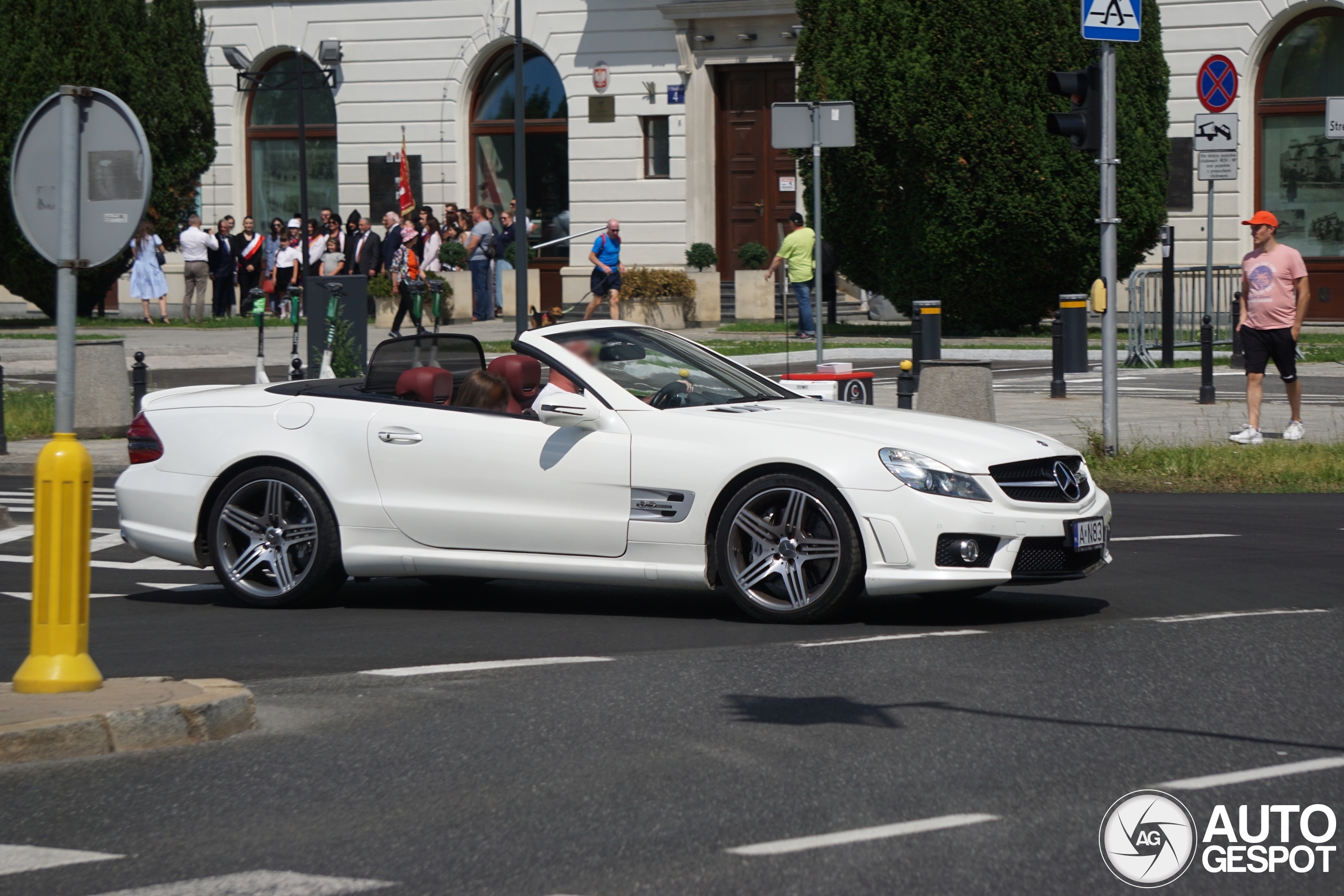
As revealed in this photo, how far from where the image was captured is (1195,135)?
2233 cm

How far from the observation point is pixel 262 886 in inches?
177

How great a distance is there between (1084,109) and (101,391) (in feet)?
28.8

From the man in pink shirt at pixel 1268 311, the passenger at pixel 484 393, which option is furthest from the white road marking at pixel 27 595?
the man in pink shirt at pixel 1268 311

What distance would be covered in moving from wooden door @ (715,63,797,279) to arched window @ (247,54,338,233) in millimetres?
8271

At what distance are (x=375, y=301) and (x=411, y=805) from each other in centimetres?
2816

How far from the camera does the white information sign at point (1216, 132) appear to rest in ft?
72.8

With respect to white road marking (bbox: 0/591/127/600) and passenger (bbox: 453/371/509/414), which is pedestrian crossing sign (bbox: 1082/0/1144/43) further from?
white road marking (bbox: 0/591/127/600)

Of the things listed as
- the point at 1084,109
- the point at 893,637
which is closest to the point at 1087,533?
the point at 893,637

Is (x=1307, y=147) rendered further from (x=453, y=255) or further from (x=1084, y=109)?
(x=1084, y=109)

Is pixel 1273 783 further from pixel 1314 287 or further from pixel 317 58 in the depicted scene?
pixel 317 58

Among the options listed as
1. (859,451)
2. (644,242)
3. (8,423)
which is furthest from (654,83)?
(859,451)

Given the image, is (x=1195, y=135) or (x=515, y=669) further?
(x=1195, y=135)

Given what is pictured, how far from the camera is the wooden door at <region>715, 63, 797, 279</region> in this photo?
35.9m

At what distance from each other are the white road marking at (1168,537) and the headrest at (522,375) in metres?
3.59
